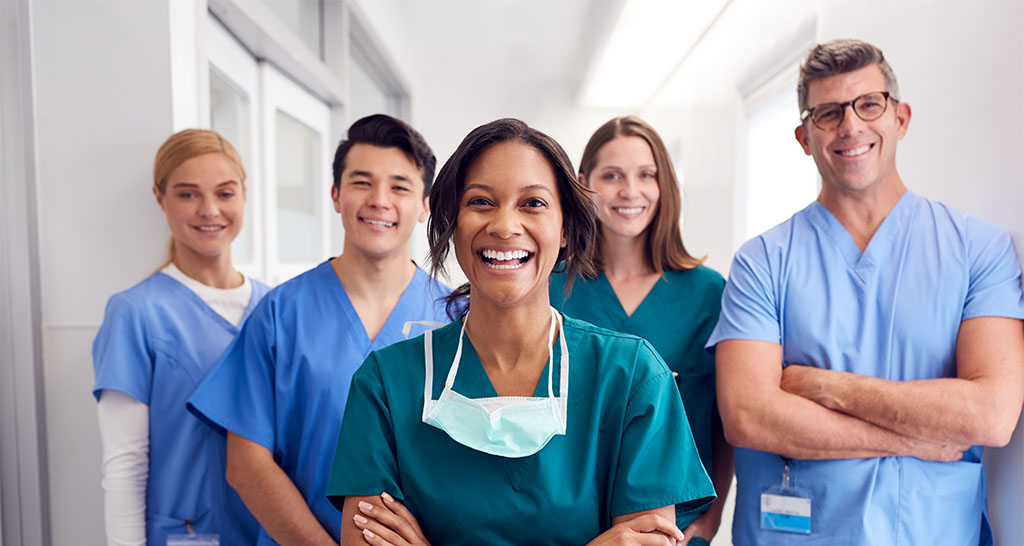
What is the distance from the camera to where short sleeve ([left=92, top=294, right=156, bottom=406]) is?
145cm

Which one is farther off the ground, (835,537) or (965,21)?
(965,21)

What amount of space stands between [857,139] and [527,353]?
0.78 metres

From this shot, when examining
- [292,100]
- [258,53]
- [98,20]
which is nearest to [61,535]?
[98,20]

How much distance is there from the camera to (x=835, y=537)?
4.28ft

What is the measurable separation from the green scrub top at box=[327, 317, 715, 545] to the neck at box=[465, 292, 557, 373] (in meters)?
0.04

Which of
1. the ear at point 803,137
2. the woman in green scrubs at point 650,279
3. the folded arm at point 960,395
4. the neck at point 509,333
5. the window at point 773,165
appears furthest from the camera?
the window at point 773,165

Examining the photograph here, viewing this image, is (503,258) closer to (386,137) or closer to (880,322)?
(386,137)

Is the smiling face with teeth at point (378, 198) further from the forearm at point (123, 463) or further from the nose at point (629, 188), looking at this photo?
the forearm at point (123, 463)

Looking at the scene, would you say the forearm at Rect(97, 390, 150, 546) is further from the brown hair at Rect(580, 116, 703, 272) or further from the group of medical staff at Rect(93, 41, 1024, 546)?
the brown hair at Rect(580, 116, 703, 272)

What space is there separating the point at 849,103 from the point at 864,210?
219 millimetres

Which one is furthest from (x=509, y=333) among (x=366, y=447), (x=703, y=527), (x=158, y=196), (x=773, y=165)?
(x=773, y=165)

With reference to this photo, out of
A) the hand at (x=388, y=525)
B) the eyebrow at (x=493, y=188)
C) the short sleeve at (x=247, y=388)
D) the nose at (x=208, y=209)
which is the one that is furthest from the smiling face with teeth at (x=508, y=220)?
the nose at (x=208, y=209)

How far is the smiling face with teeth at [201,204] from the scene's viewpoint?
156cm

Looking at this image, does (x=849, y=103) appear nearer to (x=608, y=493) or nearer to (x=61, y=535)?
(x=608, y=493)
